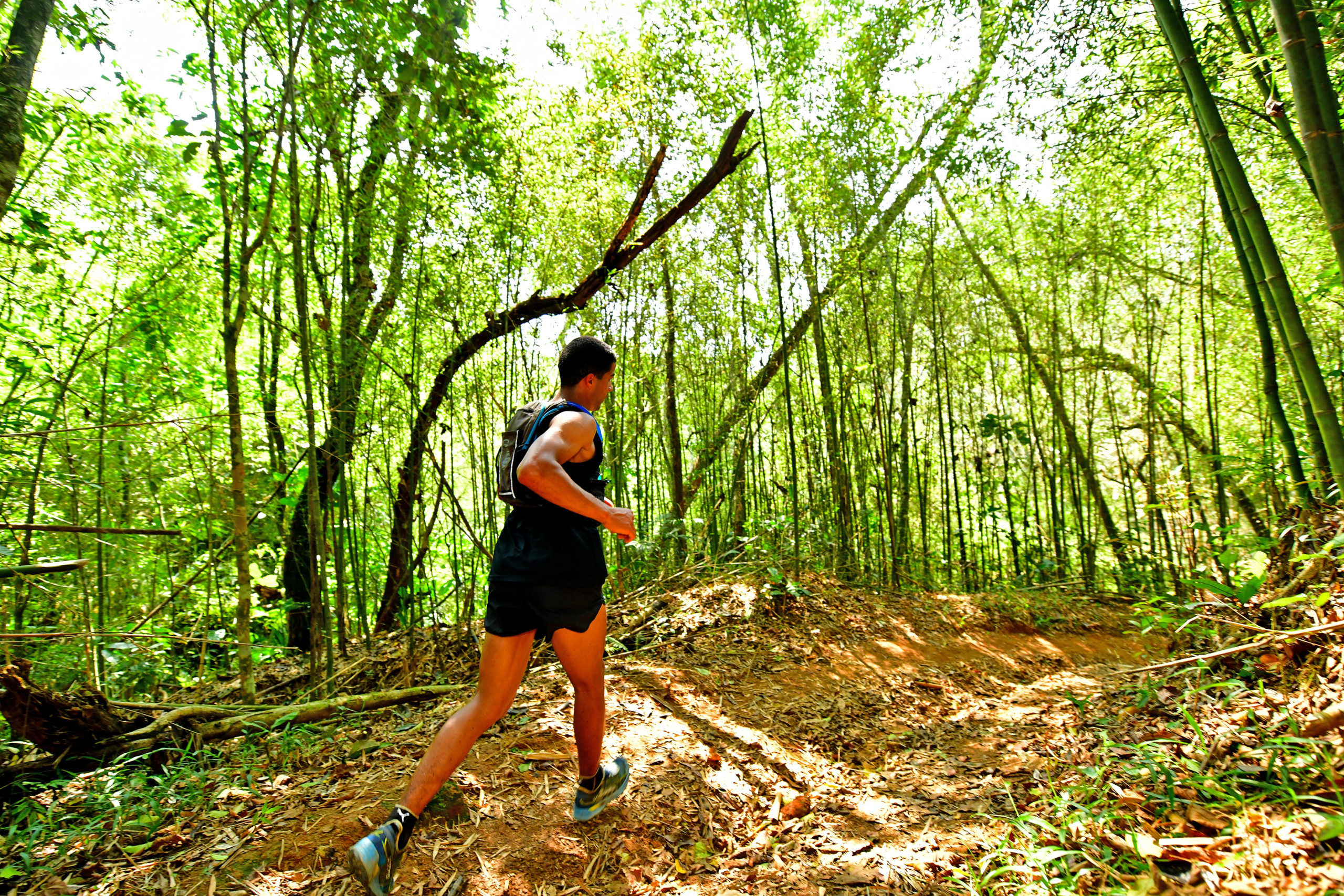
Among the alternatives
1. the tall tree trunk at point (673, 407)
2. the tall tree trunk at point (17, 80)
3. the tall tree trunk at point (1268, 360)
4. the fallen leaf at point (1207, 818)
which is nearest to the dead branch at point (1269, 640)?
the fallen leaf at point (1207, 818)

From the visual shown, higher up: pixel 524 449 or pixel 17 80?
pixel 17 80

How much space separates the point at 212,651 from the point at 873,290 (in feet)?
18.6

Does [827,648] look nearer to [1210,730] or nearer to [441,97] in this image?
[1210,730]

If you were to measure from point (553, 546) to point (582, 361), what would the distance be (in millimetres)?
531

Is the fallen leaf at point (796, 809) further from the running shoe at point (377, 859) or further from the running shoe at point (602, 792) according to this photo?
the running shoe at point (377, 859)

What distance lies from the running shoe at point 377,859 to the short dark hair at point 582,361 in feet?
3.94

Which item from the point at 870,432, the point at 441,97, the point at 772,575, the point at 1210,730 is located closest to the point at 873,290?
the point at 870,432

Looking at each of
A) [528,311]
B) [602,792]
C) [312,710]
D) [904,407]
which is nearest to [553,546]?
[602,792]

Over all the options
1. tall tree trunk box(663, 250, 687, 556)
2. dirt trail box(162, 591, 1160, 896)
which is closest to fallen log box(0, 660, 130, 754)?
dirt trail box(162, 591, 1160, 896)

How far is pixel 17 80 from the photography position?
240 centimetres

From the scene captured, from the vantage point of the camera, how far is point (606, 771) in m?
1.93

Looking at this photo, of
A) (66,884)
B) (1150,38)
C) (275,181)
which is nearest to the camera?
(66,884)

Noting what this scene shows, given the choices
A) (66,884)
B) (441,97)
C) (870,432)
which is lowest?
(66,884)

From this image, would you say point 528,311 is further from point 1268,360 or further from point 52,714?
point 1268,360
